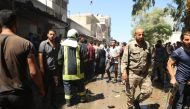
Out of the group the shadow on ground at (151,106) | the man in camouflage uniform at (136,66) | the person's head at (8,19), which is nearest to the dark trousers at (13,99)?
the person's head at (8,19)

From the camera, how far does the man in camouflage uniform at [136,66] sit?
8656mm

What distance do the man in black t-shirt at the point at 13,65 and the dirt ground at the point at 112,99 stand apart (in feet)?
19.0

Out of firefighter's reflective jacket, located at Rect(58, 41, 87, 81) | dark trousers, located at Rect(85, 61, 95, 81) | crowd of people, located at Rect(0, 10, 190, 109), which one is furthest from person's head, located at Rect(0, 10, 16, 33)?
dark trousers, located at Rect(85, 61, 95, 81)

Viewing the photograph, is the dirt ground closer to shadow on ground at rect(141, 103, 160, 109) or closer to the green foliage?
shadow on ground at rect(141, 103, 160, 109)

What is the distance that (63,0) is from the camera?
58.7m

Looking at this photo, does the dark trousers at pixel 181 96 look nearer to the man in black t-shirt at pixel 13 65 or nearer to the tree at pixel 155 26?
the man in black t-shirt at pixel 13 65

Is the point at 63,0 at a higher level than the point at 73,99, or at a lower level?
higher

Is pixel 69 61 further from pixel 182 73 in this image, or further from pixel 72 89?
pixel 182 73

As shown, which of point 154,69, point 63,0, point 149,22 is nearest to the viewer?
point 154,69

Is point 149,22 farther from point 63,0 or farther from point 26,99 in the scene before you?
point 26,99

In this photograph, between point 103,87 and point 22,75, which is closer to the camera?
point 22,75

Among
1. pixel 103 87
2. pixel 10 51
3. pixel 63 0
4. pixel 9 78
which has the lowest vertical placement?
pixel 103 87

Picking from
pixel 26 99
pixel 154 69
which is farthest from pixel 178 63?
pixel 154 69

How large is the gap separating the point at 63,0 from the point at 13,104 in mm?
55077
